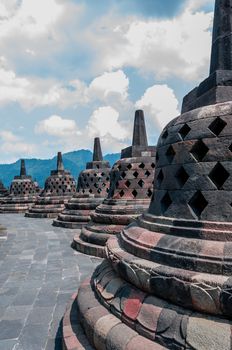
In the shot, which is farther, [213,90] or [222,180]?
[213,90]

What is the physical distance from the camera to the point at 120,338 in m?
2.18

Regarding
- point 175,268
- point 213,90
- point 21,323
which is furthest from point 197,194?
point 21,323

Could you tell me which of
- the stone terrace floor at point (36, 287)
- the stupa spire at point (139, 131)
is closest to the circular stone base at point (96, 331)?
the stone terrace floor at point (36, 287)

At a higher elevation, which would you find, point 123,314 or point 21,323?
point 123,314

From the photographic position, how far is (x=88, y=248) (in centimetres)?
714

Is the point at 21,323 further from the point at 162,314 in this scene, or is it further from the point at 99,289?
the point at 162,314

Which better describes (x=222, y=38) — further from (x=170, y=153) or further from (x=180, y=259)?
(x=180, y=259)

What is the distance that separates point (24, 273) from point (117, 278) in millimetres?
3450

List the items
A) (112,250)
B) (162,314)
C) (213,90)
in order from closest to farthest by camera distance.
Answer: (162,314)
(213,90)
(112,250)

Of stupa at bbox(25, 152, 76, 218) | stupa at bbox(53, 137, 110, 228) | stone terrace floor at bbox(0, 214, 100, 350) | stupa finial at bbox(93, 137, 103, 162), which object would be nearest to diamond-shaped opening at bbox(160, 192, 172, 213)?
stone terrace floor at bbox(0, 214, 100, 350)

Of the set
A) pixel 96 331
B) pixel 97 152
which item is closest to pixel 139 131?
pixel 97 152

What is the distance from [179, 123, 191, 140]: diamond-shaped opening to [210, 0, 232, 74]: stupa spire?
2.32 feet

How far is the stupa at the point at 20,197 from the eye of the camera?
19984 millimetres

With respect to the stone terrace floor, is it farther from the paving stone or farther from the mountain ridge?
the mountain ridge
